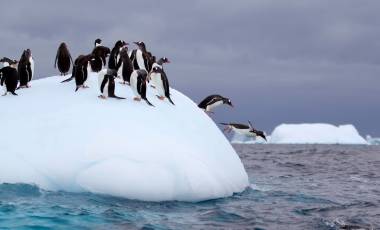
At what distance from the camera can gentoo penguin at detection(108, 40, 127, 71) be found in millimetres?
14750

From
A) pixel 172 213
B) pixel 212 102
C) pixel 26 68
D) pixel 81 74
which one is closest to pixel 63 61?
pixel 26 68

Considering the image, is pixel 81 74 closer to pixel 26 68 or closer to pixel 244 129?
pixel 26 68

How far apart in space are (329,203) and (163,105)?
177 inches

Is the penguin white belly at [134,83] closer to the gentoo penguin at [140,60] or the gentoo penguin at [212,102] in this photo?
the gentoo penguin at [140,60]

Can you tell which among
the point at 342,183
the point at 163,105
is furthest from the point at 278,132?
the point at 163,105

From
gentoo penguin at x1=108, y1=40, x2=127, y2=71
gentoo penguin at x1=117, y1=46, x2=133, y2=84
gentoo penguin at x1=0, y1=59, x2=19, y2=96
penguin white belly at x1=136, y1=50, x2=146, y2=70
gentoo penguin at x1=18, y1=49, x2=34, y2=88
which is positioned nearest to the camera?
gentoo penguin at x1=0, y1=59, x2=19, y2=96

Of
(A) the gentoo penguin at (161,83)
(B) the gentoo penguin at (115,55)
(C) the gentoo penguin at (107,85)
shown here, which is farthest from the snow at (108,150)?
(B) the gentoo penguin at (115,55)

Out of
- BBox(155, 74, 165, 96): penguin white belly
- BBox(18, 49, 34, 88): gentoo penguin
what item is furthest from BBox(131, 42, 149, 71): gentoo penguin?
BBox(18, 49, 34, 88): gentoo penguin

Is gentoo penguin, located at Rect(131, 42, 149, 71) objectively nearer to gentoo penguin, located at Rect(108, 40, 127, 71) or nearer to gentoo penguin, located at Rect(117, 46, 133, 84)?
gentoo penguin, located at Rect(108, 40, 127, 71)

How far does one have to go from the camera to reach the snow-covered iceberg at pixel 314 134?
114581 mm

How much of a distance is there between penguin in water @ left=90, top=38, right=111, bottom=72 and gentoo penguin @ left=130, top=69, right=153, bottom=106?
1.75 m

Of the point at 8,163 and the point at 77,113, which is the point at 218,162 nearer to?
the point at 77,113

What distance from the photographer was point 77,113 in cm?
1166

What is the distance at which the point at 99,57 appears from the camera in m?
14.2
